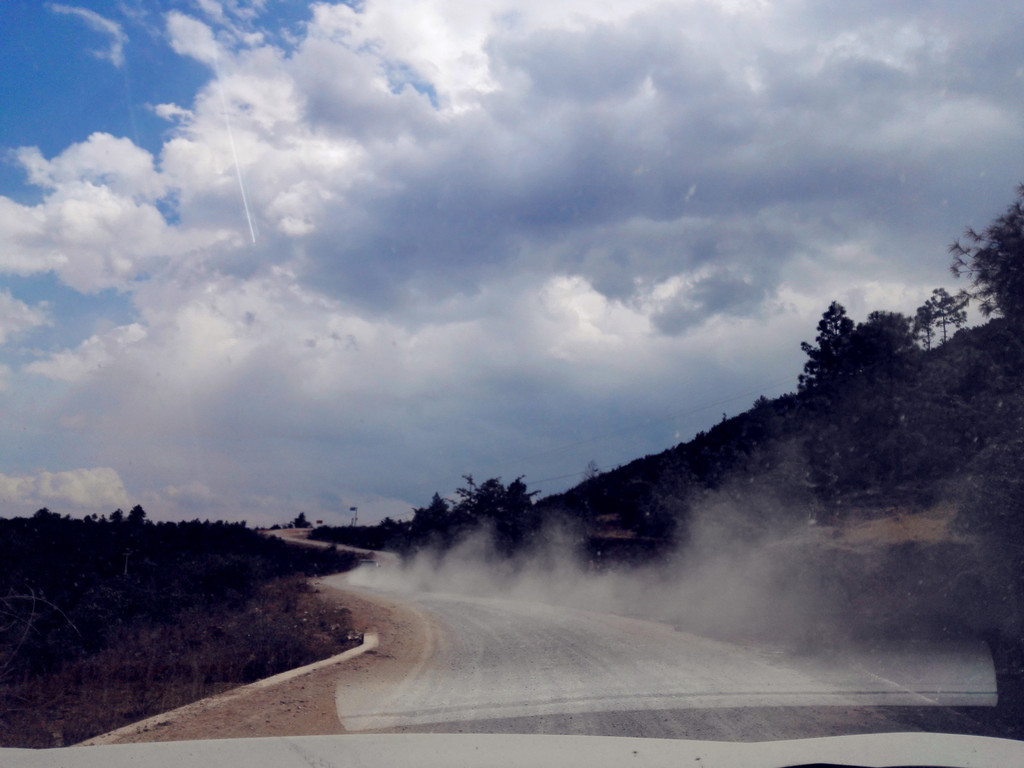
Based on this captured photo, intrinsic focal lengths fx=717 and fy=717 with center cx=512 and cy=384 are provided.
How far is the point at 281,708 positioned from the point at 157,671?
382 cm

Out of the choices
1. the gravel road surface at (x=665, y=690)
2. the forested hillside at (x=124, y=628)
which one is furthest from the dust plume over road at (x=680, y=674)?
the forested hillside at (x=124, y=628)

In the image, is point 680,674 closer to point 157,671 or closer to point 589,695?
Result: point 589,695

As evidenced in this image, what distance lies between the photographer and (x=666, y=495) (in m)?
28.0

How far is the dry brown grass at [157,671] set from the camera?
8141 millimetres

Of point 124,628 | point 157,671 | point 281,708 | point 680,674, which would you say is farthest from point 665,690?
point 124,628

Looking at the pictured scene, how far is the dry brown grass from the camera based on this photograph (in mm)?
8141

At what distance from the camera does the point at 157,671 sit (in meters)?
10.9

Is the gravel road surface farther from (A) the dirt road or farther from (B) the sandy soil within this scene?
(B) the sandy soil

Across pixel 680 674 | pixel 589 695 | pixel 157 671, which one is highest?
pixel 157 671

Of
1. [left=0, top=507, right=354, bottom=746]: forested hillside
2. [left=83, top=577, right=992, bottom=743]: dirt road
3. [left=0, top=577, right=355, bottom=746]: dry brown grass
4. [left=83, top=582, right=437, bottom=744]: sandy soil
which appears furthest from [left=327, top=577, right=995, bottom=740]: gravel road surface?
[left=0, top=507, right=354, bottom=746]: forested hillside

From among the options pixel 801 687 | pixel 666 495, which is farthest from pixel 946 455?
pixel 666 495

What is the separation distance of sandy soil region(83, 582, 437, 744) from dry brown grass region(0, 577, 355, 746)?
0.56 m

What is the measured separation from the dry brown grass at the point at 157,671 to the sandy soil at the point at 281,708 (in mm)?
562

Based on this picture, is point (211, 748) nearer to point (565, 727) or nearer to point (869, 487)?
point (565, 727)
